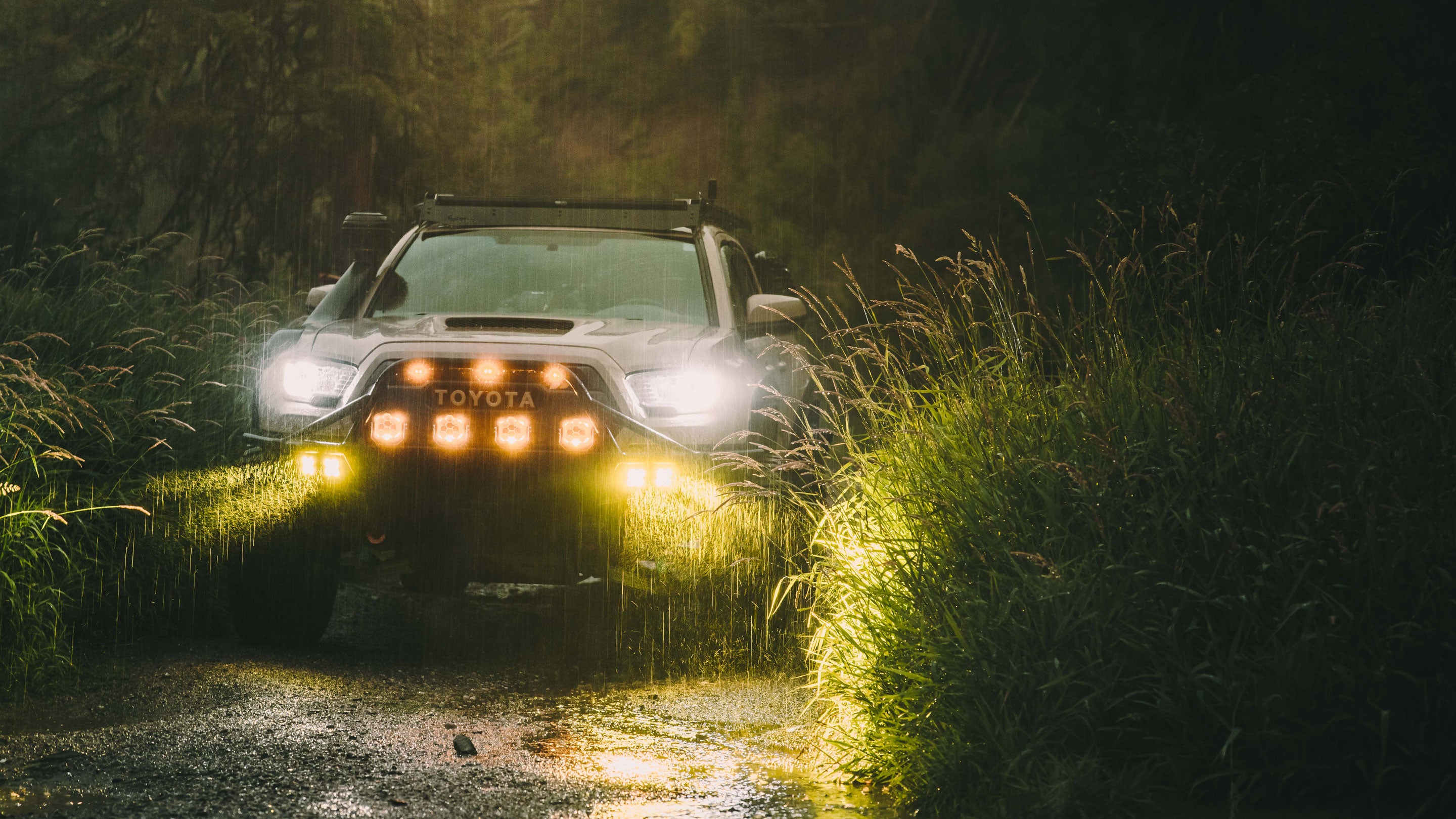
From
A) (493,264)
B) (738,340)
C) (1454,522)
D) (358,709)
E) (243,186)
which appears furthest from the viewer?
(243,186)

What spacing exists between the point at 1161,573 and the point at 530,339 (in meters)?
3.18

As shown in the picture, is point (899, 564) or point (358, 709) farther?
point (358, 709)

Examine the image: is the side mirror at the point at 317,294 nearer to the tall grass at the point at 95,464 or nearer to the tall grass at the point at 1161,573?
the tall grass at the point at 95,464

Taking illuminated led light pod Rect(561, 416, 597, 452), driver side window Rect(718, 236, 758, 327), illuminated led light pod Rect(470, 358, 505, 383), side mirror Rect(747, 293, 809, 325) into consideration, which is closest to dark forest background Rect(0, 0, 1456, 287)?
driver side window Rect(718, 236, 758, 327)

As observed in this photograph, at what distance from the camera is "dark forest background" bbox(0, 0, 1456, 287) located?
15.0 metres

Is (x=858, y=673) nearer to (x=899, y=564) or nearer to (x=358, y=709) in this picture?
(x=899, y=564)

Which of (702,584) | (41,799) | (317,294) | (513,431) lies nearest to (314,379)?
(513,431)

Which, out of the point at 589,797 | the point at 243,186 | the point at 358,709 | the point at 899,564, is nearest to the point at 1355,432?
the point at 899,564

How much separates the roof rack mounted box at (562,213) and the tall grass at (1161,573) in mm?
2231

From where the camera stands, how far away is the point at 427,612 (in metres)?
7.46

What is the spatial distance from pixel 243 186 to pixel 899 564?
15613 millimetres

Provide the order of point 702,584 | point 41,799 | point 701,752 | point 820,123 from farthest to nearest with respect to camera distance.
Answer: point 820,123, point 702,584, point 701,752, point 41,799

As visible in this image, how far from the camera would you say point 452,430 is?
21.1 ft

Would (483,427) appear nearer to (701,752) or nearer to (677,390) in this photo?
(677,390)
